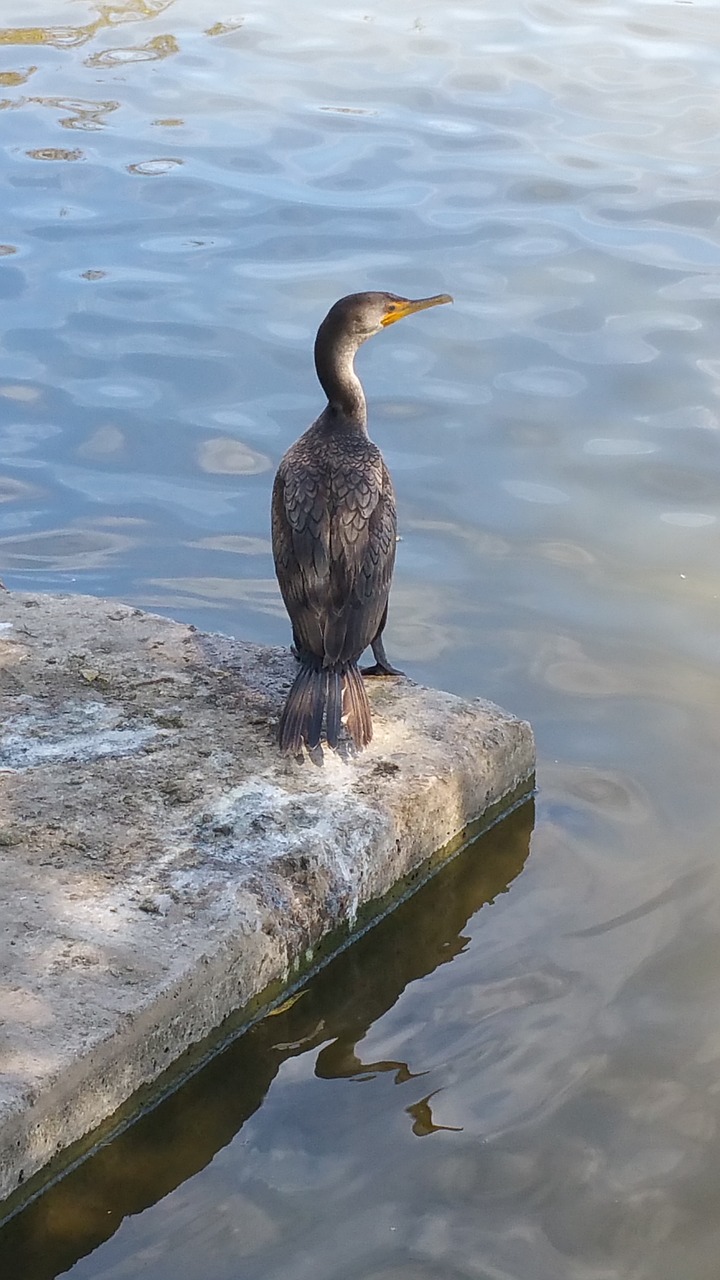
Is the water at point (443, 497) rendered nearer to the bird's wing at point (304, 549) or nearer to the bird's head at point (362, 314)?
the bird's wing at point (304, 549)

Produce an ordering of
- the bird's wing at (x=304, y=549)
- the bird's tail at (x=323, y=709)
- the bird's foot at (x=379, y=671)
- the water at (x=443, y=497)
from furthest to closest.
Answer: the bird's foot at (x=379, y=671) < the bird's wing at (x=304, y=549) < the bird's tail at (x=323, y=709) < the water at (x=443, y=497)

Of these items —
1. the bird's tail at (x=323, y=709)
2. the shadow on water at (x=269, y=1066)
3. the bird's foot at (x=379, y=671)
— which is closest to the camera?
the shadow on water at (x=269, y=1066)

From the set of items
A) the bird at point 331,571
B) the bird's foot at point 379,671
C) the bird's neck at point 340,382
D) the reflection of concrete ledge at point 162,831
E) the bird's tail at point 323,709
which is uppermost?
the bird's neck at point 340,382

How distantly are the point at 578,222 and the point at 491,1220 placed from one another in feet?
21.1

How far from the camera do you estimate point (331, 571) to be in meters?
4.12

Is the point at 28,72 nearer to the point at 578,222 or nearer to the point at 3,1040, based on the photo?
the point at 578,222

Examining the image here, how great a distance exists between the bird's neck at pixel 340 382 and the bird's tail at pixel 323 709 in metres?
0.82

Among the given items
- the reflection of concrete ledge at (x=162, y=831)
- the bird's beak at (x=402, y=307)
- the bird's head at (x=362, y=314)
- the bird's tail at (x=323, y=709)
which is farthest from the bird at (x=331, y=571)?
the bird's beak at (x=402, y=307)

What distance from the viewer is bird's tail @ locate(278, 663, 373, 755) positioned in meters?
3.99

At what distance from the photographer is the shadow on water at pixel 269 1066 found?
9.89 feet

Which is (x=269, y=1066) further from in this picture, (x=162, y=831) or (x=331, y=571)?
(x=331, y=571)

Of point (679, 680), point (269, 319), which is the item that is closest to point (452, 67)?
point (269, 319)

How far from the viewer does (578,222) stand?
8.54 m

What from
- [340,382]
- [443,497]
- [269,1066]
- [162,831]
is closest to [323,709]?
[162,831]
